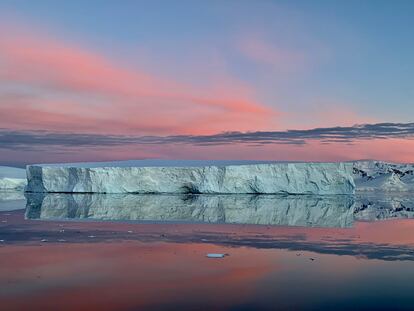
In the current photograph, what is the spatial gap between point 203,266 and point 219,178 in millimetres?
16293

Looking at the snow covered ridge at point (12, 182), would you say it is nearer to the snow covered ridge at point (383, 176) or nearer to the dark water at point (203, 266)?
the dark water at point (203, 266)

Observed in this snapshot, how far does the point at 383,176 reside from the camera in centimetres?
3622

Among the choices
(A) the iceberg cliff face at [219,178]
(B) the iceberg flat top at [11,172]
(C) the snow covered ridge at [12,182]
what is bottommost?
(C) the snow covered ridge at [12,182]

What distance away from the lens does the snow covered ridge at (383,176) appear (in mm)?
34406

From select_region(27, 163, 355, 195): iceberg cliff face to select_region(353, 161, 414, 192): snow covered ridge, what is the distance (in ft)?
43.9

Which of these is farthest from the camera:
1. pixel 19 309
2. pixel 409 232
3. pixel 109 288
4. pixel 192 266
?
pixel 409 232

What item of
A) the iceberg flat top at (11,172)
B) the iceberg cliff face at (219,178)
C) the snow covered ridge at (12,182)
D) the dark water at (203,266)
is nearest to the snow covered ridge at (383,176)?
the iceberg cliff face at (219,178)

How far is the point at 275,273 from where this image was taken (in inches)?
209

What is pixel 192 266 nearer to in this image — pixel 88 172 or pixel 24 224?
pixel 24 224

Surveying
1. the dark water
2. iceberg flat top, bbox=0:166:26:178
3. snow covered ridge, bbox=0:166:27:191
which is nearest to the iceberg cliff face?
snow covered ridge, bbox=0:166:27:191

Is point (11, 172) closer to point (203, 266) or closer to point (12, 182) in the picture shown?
point (12, 182)

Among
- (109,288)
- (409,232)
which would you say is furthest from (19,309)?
(409,232)

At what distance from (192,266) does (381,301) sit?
2.14m

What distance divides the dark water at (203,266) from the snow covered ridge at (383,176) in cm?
2563
